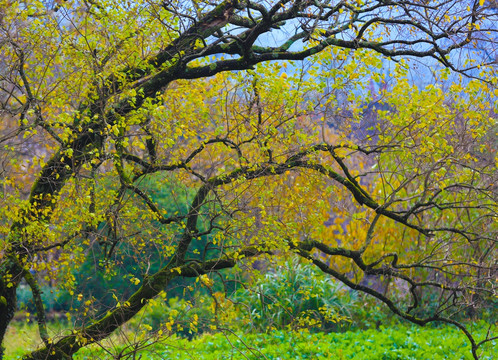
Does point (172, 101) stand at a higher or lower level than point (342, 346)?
higher

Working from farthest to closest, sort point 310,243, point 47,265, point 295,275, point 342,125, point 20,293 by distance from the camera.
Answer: point 20,293
point 295,275
point 342,125
point 310,243
point 47,265

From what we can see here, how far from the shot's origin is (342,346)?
7.97 meters

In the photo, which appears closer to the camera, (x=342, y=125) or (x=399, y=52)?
(x=399, y=52)

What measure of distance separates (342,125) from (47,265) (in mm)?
3889

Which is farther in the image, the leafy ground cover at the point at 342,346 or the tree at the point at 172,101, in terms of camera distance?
the leafy ground cover at the point at 342,346

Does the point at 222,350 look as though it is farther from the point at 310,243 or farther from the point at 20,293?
the point at 20,293

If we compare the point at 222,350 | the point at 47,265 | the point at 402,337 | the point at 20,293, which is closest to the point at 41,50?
the point at 47,265

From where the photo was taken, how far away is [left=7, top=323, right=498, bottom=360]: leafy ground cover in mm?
7461

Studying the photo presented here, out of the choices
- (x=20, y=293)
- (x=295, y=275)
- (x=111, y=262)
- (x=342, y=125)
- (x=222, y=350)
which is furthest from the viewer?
(x=20, y=293)

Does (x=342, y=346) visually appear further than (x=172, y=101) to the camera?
Yes

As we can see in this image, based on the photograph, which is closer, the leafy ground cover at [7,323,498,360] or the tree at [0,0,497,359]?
the tree at [0,0,497,359]

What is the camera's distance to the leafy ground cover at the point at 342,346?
7.46 meters

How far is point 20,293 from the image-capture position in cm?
1603

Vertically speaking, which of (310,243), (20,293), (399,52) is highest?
(399,52)
